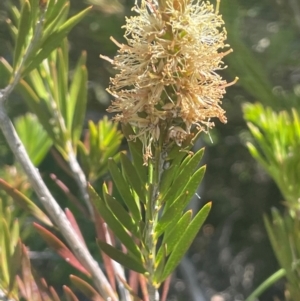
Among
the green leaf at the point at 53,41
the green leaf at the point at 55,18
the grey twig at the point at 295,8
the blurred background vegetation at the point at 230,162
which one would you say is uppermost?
the green leaf at the point at 55,18

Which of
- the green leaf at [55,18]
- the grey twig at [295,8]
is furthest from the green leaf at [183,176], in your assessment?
the grey twig at [295,8]

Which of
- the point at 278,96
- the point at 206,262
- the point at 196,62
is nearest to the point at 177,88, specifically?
the point at 196,62

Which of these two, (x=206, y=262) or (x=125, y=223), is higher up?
(x=125, y=223)

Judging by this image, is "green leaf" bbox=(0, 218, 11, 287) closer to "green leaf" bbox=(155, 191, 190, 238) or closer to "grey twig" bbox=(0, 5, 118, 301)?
"grey twig" bbox=(0, 5, 118, 301)

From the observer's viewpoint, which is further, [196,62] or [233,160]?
[233,160]

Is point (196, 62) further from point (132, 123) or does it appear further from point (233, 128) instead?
point (233, 128)

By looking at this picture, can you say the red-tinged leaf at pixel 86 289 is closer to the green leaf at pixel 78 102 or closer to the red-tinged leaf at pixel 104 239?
the red-tinged leaf at pixel 104 239

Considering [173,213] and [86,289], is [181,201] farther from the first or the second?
[86,289]
